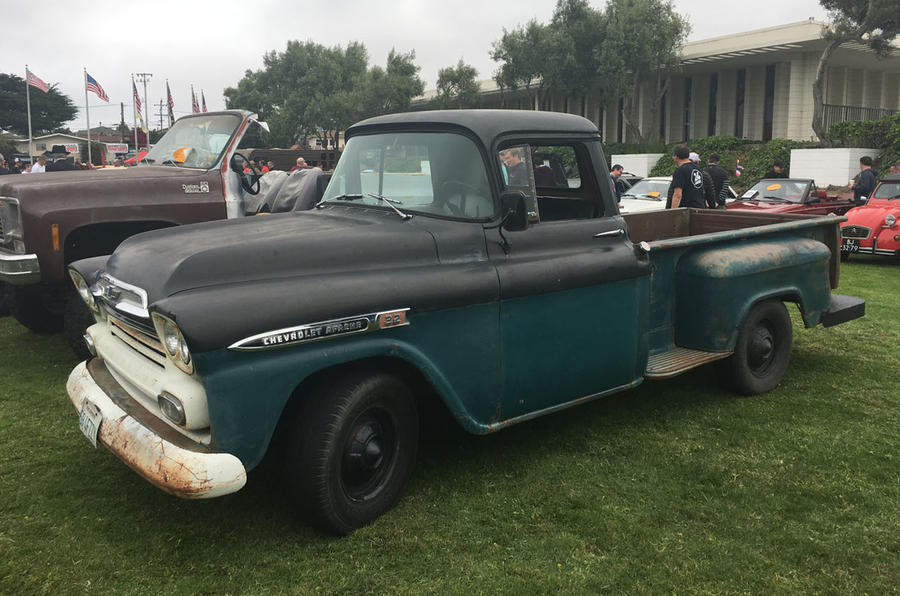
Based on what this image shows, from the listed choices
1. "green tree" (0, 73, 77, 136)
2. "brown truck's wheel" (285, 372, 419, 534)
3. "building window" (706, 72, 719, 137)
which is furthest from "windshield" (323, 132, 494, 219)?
"green tree" (0, 73, 77, 136)

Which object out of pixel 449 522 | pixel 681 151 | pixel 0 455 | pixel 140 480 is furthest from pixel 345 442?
pixel 681 151

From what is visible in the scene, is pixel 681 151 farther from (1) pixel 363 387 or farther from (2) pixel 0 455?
(2) pixel 0 455

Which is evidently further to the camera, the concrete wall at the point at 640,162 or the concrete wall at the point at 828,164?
the concrete wall at the point at 640,162

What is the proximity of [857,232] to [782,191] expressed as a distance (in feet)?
5.13

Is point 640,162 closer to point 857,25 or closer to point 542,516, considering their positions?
point 857,25

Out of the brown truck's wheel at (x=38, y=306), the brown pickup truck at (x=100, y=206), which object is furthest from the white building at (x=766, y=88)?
the brown truck's wheel at (x=38, y=306)

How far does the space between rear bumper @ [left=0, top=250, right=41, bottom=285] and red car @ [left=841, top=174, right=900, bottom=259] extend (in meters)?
10.7

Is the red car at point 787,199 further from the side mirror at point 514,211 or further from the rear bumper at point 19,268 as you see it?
the rear bumper at point 19,268

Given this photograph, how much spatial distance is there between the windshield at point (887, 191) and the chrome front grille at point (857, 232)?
1291 millimetres

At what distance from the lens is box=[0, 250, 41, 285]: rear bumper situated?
5.66 metres

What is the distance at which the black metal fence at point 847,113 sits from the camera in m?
31.3

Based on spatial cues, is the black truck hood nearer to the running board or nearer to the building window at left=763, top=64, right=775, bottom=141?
the running board

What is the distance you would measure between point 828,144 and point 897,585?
26379 mm

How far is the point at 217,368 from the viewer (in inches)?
117
